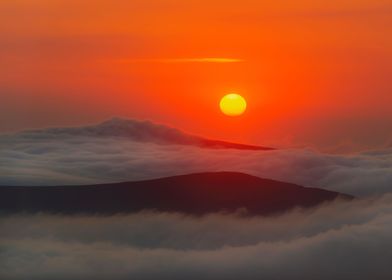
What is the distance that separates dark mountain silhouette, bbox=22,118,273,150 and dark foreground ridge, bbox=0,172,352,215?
29cm

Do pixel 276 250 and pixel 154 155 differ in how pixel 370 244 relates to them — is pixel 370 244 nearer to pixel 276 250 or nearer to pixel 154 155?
pixel 276 250

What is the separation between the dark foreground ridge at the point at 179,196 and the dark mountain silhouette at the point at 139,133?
294mm

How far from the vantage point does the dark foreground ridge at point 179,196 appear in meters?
5.18

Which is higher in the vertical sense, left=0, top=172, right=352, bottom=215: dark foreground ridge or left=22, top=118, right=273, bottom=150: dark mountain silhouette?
left=22, top=118, right=273, bottom=150: dark mountain silhouette

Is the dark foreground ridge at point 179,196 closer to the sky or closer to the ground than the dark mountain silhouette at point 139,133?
closer to the ground

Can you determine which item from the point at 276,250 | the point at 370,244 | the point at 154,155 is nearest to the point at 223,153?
the point at 154,155

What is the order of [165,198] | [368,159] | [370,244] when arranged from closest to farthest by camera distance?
[368,159] → [370,244] → [165,198]

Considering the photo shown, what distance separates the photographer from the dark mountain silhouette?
4.87 m

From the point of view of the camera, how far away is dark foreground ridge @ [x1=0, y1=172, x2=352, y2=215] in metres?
5.18

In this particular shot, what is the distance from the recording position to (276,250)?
5137 millimetres

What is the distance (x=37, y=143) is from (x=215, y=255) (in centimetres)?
148

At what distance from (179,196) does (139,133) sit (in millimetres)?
657

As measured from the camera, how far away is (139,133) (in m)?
4.95

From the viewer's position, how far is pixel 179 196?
5.32 meters
